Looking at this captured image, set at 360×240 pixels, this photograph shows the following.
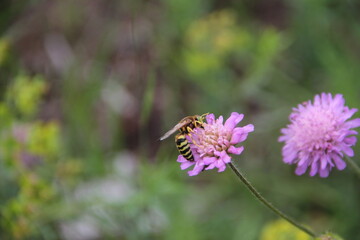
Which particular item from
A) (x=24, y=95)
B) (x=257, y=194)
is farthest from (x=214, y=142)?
(x=24, y=95)

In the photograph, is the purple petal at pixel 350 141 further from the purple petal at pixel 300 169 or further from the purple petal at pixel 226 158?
the purple petal at pixel 226 158

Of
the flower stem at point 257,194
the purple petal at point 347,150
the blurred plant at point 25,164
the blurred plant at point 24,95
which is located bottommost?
the flower stem at point 257,194

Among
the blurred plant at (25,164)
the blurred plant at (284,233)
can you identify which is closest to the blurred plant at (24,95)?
the blurred plant at (25,164)

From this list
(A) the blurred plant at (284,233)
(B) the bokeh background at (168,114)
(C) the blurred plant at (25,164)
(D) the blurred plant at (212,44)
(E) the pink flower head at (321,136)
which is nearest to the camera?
(E) the pink flower head at (321,136)

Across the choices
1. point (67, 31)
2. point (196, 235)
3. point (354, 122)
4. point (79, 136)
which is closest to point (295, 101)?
point (196, 235)

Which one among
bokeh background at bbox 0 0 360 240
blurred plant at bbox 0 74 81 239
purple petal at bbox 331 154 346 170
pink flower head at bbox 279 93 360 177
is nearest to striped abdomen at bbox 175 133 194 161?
pink flower head at bbox 279 93 360 177

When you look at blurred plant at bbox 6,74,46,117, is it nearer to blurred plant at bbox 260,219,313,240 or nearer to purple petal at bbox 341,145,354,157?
blurred plant at bbox 260,219,313,240

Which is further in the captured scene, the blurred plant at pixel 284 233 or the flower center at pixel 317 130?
the blurred plant at pixel 284 233
